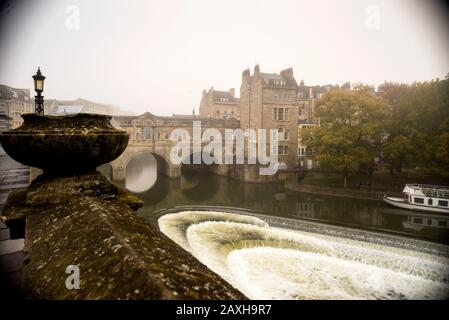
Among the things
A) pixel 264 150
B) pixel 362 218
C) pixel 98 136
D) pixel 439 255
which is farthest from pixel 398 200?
pixel 98 136

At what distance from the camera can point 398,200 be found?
2639cm

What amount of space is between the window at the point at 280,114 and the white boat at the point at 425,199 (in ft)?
70.2

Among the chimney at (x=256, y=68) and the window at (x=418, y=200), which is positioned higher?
the chimney at (x=256, y=68)

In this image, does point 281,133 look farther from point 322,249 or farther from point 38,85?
point 38,85

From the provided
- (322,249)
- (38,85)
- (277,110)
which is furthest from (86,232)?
(277,110)

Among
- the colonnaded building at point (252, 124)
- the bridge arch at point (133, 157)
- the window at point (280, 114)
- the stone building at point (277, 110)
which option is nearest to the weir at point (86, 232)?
the bridge arch at point (133, 157)

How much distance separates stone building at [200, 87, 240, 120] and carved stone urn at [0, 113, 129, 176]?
6569cm

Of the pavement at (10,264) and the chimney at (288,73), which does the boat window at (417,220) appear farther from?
the chimney at (288,73)

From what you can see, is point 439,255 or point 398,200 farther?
point 398,200

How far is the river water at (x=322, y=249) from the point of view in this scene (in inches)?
466

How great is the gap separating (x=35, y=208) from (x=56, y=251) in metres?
0.90

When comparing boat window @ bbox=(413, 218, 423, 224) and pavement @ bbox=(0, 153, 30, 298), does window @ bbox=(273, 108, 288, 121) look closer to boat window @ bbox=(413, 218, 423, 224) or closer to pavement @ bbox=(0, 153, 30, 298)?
boat window @ bbox=(413, 218, 423, 224)
